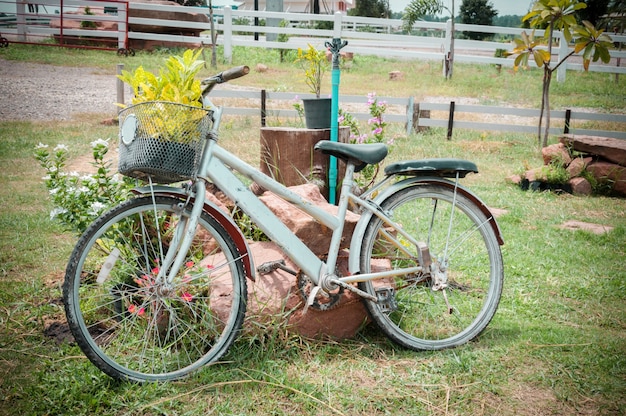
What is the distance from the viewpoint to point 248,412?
2.46 m

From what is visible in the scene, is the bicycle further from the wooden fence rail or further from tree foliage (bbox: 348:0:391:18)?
tree foliage (bbox: 348:0:391:18)

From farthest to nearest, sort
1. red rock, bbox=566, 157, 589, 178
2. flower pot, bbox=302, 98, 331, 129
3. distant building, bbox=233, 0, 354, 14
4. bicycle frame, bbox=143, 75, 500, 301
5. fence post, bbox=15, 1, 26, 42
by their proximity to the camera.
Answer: distant building, bbox=233, 0, 354, 14
fence post, bbox=15, 1, 26, 42
red rock, bbox=566, 157, 589, 178
flower pot, bbox=302, 98, 331, 129
bicycle frame, bbox=143, 75, 500, 301

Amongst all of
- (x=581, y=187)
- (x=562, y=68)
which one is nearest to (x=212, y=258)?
(x=581, y=187)

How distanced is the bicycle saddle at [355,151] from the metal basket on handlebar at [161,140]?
63cm

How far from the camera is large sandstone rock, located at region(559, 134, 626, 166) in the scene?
658 cm

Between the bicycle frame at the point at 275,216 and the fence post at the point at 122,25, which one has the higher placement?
the fence post at the point at 122,25

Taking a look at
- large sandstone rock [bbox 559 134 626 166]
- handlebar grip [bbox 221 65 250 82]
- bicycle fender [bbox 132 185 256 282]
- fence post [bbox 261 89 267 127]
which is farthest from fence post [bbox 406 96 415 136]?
handlebar grip [bbox 221 65 250 82]

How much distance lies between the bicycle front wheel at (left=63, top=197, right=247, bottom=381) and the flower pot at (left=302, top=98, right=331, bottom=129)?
54.1 inches

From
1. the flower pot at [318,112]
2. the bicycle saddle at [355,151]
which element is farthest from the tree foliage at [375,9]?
the bicycle saddle at [355,151]

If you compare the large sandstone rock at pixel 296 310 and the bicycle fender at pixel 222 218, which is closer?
the bicycle fender at pixel 222 218

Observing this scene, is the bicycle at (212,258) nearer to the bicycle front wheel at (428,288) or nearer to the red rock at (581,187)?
the bicycle front wheel at (428,288)

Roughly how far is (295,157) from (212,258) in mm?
1178

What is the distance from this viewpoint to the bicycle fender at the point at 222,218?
2520 mm

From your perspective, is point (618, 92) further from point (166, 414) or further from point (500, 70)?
point (166, 414)
